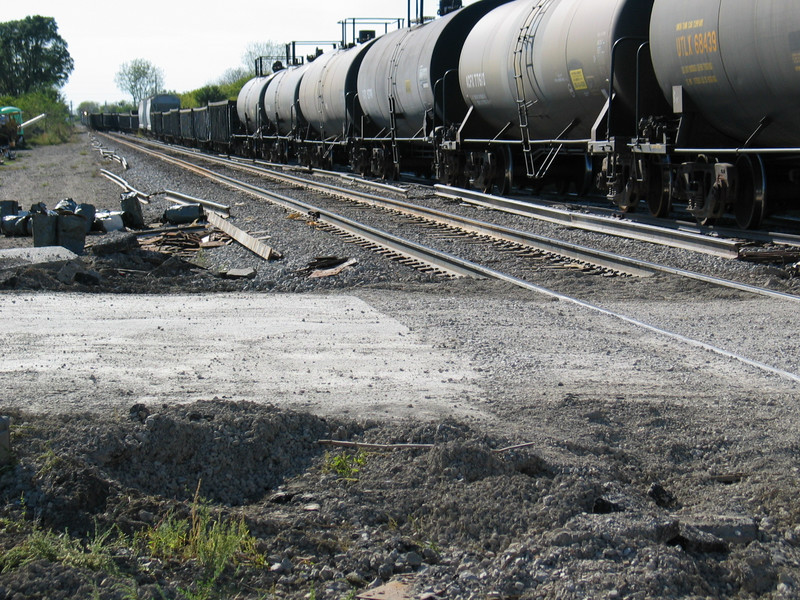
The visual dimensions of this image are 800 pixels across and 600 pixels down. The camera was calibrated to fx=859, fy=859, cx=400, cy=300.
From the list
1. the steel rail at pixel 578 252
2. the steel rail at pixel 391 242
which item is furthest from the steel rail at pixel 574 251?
the steel rail at pixel 391 242

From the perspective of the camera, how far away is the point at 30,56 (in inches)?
6053

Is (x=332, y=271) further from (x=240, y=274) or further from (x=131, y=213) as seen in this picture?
(x=131, y=213)

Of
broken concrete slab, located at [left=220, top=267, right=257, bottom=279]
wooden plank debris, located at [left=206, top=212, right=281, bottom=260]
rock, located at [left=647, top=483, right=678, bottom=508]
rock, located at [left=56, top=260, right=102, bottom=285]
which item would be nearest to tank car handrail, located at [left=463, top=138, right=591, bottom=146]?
wooden plank debris, located at [left=206, top=212, right=281, bottom=260]

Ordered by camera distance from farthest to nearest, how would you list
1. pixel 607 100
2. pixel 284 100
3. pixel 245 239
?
1. pixel 284 100
2. pixel 607 100
3. pixel 245 239

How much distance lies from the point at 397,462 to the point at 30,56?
16976 cm

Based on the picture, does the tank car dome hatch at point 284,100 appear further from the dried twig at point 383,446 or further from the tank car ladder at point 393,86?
the dried twig at point 383,446

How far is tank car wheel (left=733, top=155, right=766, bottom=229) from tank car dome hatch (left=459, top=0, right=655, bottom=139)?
89.4 inches

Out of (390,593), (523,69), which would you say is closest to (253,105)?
(523,69)

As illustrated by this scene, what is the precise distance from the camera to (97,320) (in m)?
7.17

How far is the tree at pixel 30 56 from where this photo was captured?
14825 cm

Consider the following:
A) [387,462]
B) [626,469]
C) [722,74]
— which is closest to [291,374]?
[387,462]

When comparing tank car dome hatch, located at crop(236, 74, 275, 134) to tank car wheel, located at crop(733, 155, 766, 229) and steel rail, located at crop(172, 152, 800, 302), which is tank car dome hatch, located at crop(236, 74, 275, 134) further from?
tank car wheel, located at crop(733, 155, 766, 229)

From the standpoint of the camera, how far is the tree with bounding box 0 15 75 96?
486ft

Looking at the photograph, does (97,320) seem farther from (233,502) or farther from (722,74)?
(722,74)
